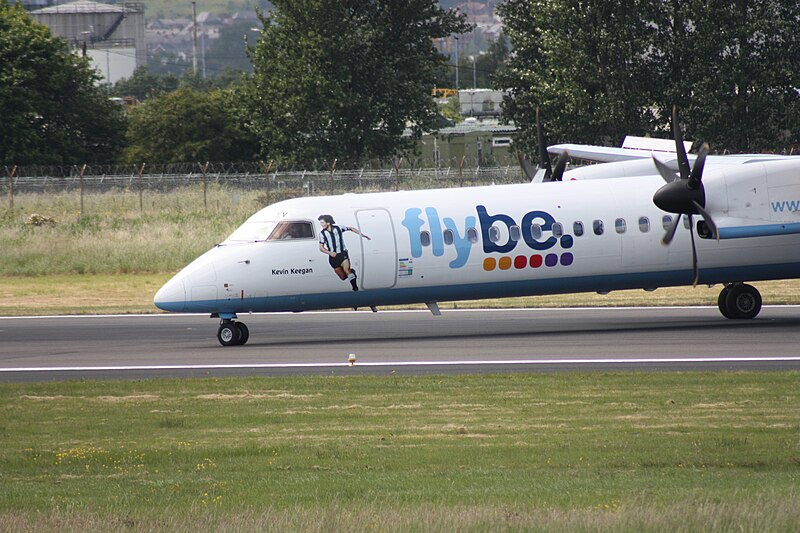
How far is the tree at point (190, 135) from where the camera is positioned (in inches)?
2872

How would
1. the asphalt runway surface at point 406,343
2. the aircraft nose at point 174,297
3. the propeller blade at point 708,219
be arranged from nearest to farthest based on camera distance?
the asphalt runway surface at point 406,343 < the aircraft nose at point 174,297 < the propeller blade at point 708,219

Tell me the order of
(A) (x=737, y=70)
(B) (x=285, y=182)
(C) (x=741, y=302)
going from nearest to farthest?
(C) (x=741, y=302) → (B) (x=285, y=182) → (A) (x=737, y=70)

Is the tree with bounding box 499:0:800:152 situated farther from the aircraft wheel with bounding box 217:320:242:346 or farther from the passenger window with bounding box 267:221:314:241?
the aircraft wheel with bounding box 217:320:242:346

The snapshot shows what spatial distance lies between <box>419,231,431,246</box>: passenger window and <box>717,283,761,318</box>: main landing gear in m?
7.30

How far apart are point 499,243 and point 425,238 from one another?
153 centimetres

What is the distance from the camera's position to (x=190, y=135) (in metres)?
74.2

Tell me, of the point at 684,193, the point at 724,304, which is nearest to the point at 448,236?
the point at 684,193

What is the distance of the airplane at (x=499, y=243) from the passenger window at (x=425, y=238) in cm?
2

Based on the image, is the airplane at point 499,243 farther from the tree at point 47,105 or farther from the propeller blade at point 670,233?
the tree at point 47,105

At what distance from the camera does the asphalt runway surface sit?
66.8 ft

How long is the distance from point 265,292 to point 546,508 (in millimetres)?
14359

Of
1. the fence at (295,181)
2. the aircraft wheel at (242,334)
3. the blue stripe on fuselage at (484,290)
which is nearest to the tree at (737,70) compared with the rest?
the fence at (295,181)

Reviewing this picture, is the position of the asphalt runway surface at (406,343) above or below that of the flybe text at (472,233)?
below

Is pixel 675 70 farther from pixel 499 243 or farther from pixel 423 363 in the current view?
pixel 423 363
